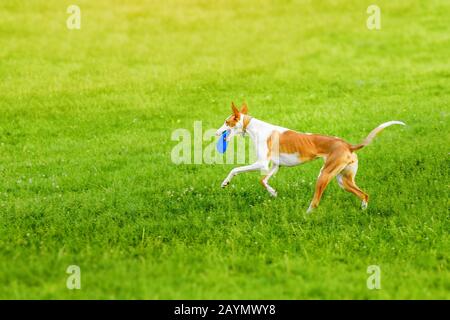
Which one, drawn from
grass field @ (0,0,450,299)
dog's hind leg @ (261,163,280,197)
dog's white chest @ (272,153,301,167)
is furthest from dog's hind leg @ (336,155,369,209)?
dog's hind leg @ (261,163,280,197)

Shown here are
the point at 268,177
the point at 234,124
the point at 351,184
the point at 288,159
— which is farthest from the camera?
the point at 268,177

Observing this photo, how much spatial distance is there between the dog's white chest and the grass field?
798 mm

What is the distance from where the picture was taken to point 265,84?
24406mm

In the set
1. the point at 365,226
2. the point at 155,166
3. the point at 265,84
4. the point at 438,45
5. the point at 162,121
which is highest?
the point at 438,45

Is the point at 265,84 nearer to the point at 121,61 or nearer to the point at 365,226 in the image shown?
the point at 121,61

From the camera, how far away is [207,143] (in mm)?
18031

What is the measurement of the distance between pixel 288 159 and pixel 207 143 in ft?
19.1

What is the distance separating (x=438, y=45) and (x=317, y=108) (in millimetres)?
10284

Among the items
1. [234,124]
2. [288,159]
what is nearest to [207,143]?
[234,124]

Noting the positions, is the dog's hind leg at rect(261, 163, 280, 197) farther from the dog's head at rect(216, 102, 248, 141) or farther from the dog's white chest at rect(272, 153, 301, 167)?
the dog's head at rect(216, 102, 248, 141)

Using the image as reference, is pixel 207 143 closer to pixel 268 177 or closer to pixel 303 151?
pixel 268 177

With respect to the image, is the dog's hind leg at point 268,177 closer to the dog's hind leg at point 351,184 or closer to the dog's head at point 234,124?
the dog's head at point 234,124
